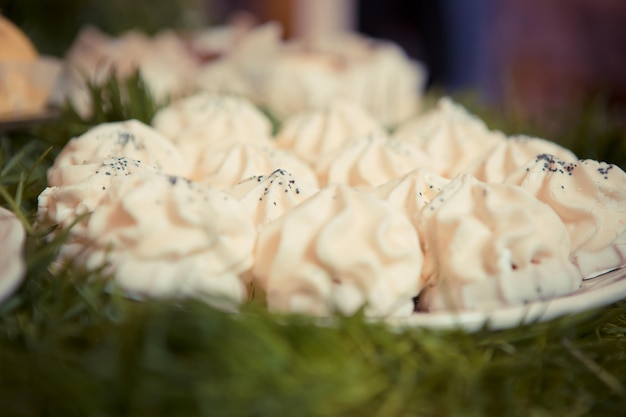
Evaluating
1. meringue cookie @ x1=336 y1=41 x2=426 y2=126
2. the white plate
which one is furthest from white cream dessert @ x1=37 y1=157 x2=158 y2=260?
meringue cookie @ x1=336 y1=41 x2=426 y2=126

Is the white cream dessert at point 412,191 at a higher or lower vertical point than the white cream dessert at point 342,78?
higher

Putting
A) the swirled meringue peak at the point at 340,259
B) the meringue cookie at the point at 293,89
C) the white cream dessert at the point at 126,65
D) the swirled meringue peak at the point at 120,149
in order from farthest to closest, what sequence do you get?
the meringue cookie at the point at 293,89 → the white cream dessert at the point at 126,65 → the swirled meringue peak at the point at 120,149 → the swirled meringue peak at the point at 340,259

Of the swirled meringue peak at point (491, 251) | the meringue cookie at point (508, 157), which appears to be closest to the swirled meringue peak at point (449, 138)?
the meringue cookie at point (508, 157)

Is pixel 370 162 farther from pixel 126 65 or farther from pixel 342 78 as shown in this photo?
pixel 126 65

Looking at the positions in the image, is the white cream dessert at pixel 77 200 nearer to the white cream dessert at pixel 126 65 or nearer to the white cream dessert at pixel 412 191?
the white cream dessert at pixel 412 191

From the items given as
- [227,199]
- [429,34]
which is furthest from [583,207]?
[429,34]

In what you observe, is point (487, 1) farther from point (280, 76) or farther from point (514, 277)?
point (514, 277)

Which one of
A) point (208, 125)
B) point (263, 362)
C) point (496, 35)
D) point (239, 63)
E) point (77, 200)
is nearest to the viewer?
point (263, 362)

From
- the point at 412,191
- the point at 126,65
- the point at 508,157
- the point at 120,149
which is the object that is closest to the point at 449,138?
the point at 508,157
